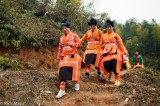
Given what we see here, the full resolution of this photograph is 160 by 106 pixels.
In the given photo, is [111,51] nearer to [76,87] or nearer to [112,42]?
[112,42]

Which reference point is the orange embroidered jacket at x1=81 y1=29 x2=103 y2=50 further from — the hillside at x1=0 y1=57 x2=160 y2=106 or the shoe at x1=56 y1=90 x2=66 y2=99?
the shoe at x1=56 y1=90 x2=66 y2=99

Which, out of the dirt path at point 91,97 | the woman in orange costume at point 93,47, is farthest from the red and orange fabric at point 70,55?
the woman in orange costume at point 93,47

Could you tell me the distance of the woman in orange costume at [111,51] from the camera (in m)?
9.38

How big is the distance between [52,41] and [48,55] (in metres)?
0.80

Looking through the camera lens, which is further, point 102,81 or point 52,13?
point 52,13

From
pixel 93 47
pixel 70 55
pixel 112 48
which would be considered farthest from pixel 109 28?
pixel 70 55

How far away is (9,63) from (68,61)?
9.20 ft

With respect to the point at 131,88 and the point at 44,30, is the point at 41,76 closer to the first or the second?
the point at 131,88

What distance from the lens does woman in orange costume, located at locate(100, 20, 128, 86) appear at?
938 cm

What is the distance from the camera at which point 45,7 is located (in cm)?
1591

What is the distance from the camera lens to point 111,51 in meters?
9.50

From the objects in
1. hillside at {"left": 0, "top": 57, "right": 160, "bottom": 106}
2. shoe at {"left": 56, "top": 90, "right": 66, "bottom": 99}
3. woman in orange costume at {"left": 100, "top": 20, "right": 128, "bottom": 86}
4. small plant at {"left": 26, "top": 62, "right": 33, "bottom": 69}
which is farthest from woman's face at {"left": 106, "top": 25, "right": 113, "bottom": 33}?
small plant at {"left": 26, "top": 62, "right": 33, "bottom": 69}

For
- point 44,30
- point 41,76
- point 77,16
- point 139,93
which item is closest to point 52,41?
point 44,30

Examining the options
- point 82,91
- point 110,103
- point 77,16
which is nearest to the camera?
point 110,103
